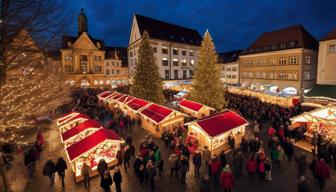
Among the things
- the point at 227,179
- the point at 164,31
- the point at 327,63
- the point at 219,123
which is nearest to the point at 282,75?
the point at 327,63

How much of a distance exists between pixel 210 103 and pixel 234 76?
29.0 m

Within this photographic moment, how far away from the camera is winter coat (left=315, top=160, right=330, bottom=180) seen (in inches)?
304

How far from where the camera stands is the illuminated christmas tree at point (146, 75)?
21375 millimetres

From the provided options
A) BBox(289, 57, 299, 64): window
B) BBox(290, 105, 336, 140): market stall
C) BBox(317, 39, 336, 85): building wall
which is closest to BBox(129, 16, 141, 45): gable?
BBox(289, 57, 299, 64): window

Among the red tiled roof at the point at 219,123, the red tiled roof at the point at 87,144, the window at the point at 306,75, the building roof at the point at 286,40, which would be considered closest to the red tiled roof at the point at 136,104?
the red tiled roof at the point at 219,123

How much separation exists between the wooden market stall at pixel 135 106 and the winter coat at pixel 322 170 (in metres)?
13.3

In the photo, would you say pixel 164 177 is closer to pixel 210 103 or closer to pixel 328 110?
pixel 328 110

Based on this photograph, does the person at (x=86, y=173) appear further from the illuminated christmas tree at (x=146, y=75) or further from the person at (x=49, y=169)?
the illuminated christmas tree at (x=146, y=75)

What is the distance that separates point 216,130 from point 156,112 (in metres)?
5.99

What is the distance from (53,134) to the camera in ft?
53.9

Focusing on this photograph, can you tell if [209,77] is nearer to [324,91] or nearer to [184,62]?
[324,91]

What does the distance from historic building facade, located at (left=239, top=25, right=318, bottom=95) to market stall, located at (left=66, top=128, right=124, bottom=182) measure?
28700 mm

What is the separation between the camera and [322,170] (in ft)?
25.4

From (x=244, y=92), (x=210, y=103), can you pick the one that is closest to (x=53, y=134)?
(x=210, y=103)
